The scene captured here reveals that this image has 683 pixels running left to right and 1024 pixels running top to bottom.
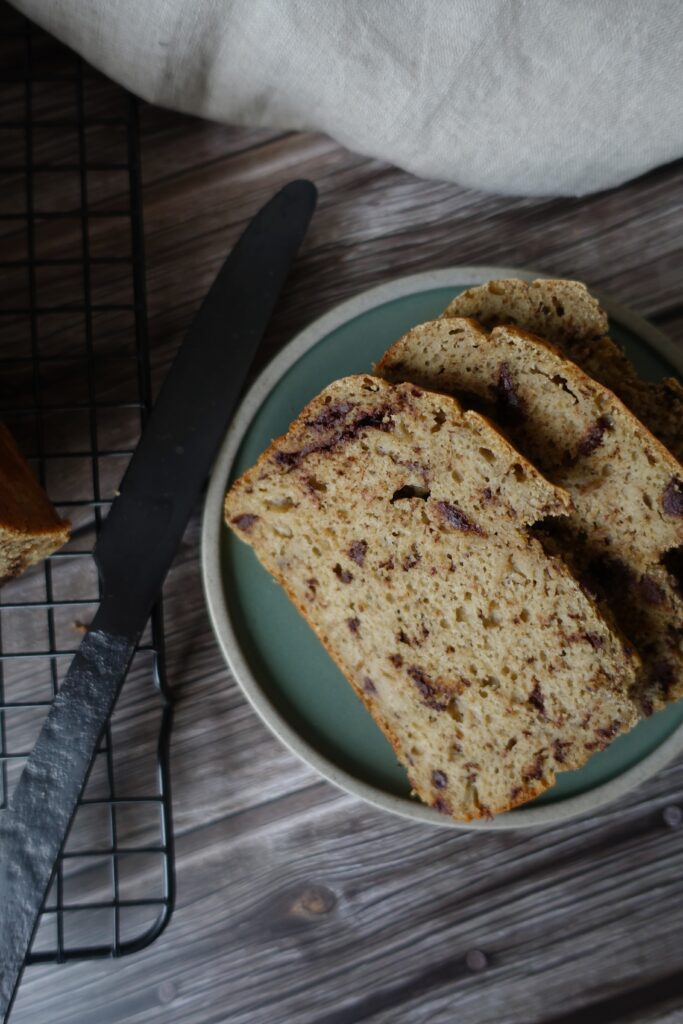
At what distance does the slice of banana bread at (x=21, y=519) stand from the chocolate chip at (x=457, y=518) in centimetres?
71

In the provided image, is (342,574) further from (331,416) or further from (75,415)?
(75,415)

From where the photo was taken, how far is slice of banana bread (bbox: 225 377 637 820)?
1.46 m

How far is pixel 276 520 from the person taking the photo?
1.63 metres

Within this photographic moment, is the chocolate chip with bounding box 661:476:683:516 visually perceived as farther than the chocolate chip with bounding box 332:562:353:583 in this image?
No

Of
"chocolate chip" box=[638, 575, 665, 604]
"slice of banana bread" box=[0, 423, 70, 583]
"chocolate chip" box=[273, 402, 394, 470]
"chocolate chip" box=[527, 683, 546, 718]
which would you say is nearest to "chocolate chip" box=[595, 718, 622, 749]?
"chocolate chip" box=[527, 683, 546, 718]

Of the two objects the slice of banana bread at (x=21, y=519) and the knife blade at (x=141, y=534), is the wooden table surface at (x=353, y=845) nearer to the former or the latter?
the knife blade at (x=141, y=534)

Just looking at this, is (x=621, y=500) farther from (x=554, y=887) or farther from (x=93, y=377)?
(x=93, y=377)

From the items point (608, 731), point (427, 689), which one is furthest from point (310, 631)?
point (608, 731)

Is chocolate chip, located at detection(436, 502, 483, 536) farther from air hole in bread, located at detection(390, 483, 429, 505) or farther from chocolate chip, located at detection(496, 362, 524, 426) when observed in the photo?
chocolate chip, located at detection(496, 362, 524, 426)

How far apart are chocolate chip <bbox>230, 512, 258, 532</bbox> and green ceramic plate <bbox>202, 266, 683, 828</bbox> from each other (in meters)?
0.07

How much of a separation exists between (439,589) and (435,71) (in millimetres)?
999

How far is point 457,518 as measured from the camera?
59.2 inches

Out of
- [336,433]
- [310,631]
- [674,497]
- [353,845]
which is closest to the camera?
[674,497]

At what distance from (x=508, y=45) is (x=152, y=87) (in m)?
0.72
